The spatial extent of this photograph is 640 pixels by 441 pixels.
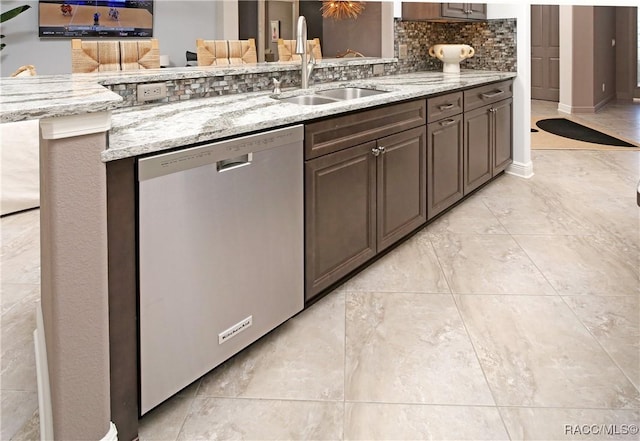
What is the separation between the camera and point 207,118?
1.70 m

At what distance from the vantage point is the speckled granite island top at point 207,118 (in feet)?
4.39

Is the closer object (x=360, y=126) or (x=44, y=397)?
(x=44, y=397)

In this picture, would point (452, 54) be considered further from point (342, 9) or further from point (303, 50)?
point (303, 50)

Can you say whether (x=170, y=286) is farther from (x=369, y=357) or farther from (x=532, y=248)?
(x=532, y=248)

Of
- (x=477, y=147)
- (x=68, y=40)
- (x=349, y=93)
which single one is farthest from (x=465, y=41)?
(x=68, y=40)

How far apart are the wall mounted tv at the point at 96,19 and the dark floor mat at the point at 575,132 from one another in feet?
17.7

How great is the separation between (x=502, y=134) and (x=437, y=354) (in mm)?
2774

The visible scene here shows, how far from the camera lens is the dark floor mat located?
579 centimetres

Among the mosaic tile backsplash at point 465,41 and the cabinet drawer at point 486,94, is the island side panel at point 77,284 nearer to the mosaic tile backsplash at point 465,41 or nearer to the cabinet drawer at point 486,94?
the cabinet drawer at point 486,94

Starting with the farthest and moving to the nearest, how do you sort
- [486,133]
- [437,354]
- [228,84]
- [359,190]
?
[486,133], [228,84], [359,190], [437,354]

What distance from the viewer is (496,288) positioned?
2.35 meters

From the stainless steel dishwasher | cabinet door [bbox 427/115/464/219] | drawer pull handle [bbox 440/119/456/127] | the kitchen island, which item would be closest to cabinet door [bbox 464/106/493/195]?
cabinet door [bbox 427/115/464/219]

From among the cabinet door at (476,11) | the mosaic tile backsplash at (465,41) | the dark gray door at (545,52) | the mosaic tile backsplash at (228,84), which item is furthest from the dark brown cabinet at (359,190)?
the dark gray door at (545,52)

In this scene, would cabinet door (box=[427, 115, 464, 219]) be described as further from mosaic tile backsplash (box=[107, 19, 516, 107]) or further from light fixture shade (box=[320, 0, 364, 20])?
light fixture shade (box=[320, 0, 364, 20])
